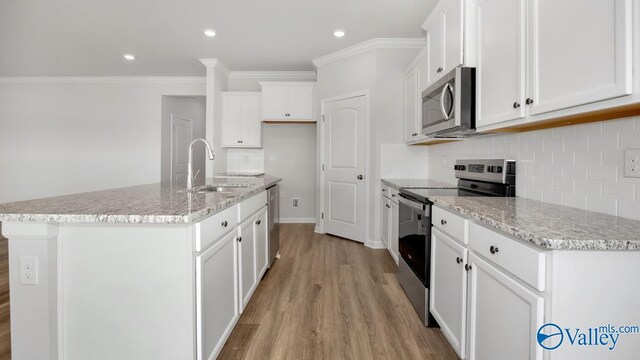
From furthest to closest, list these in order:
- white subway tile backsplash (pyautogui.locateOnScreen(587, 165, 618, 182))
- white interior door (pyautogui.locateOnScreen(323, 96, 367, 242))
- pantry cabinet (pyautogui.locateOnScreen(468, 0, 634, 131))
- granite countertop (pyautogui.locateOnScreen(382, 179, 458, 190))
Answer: white interior door (pyautogui.locateOnScreen(323, 96, 367, 242)) → granite countertop (pyautogui.locateOnScreen(382, 179, 458, 190)) → white subway tile backsplash (pyautogui.locateOnScreen(587, 165, 618, 182)) → pantry cabinet (pyautogui.locateOnScreen(468, 0, 634, 131))

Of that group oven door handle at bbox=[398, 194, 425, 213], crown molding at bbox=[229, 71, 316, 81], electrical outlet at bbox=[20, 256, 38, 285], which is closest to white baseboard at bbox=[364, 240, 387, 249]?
oven door handle at bbox=[398, 194, 425, 213]

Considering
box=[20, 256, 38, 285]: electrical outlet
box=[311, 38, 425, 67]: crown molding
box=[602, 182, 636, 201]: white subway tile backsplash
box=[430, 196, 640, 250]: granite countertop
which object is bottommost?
box=[20, 256, 38, 285]: electrical outlet

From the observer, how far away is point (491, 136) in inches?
91.7

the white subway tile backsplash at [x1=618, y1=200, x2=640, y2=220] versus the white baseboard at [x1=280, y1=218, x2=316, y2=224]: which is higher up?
the white subway tile backsplash at [x1=618, y1=200, x2=640, y2=220]

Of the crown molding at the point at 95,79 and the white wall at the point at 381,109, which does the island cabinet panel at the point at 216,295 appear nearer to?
the white wall at the point at 381,109

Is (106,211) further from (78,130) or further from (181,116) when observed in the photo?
(78,130)

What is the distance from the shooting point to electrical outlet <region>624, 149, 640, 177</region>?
1.19m

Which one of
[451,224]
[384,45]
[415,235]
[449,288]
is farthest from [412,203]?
[384,45]

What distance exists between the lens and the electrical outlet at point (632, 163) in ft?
3.91

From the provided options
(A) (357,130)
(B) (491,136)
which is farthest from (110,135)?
(B) (491,136)

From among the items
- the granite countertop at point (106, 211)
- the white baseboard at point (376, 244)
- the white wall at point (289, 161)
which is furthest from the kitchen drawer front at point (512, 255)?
the white wall at point (289, 161)

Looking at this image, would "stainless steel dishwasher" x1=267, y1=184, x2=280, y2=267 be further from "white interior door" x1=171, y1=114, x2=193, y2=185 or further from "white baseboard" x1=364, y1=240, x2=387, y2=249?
"white interior door" x1=171, y1=114, x2=193, y2=185

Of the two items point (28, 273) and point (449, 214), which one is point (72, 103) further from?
point (449, 214)

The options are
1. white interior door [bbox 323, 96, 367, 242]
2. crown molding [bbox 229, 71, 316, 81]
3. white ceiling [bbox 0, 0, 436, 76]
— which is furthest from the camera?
crown molding [bbox 229, 71, 316, 81]
